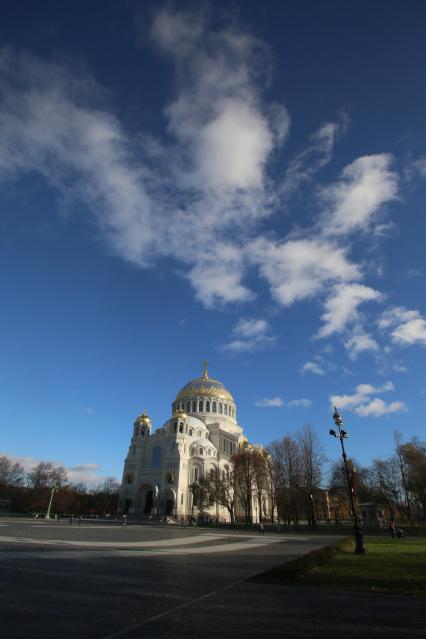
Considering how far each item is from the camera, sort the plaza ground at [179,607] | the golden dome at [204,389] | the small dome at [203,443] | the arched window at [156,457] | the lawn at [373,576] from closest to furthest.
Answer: the plaza ground at [179,607]
the lawn at [373,576]
the arched window at [156,457]
the small dome at [203,443]
the golden dome at [204,389]

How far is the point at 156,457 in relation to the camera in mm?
65312

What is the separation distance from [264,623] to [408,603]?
3.33 metres

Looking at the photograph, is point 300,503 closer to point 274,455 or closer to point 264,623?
point 274,455

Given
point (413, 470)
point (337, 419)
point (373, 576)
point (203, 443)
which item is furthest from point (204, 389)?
point (373, 576)

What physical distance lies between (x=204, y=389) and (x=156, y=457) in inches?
756

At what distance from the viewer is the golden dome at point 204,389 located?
80375mm

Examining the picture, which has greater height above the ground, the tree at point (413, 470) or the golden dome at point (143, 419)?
the golden dome at point (143, 419)

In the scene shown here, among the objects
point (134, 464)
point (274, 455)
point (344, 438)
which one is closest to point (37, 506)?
point (134, 464)

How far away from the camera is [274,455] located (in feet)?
168

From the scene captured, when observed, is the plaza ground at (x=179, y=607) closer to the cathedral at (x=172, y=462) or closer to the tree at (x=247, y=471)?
the tree at (x=247, y=471)

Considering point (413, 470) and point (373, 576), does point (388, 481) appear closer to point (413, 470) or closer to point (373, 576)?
point (413, 470)

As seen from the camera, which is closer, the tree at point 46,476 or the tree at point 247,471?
the tree at point 247,471

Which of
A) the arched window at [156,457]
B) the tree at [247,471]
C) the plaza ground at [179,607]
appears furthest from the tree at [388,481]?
the plaza ground at [179,607]

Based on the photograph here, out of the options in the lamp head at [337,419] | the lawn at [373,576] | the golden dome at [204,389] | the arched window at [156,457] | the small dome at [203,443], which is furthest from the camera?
the golden dome at [204,389]
